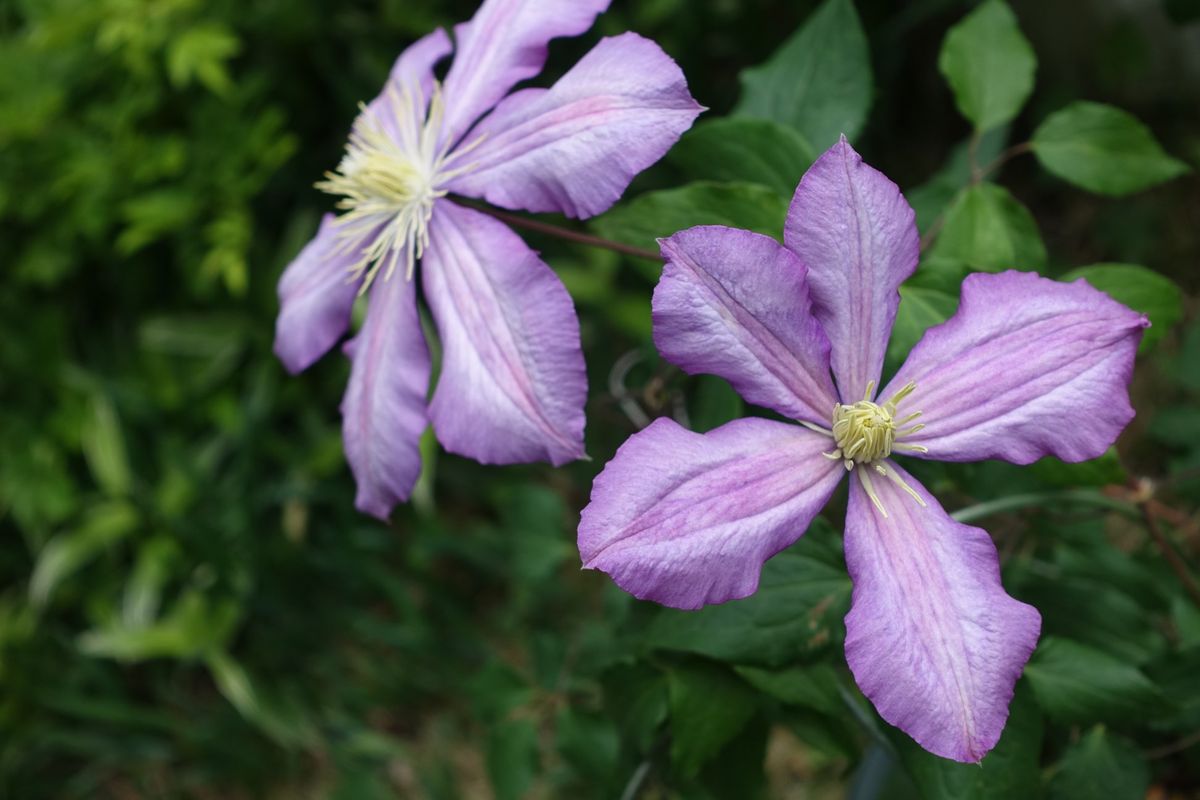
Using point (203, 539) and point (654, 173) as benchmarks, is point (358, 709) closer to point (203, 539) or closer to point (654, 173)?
point (203, 539)

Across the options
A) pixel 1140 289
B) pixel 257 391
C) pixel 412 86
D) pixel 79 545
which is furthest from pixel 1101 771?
pixel 79 545

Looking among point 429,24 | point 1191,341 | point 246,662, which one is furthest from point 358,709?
point 1191,341

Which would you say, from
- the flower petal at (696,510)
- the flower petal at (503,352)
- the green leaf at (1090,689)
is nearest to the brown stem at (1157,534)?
the green leaf at (1090,689)

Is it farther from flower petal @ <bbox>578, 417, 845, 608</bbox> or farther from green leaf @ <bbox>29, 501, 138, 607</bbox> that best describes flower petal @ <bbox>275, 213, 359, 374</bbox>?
green leaf @ <bbox>29, 501, 138, 607</bbox>

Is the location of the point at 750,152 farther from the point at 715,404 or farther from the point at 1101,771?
the point at 1101,771

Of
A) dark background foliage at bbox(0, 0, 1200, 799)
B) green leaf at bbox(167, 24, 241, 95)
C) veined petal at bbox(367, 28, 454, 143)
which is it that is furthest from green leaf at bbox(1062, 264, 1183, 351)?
green leaf at bbox(167, 24, 241, 95)

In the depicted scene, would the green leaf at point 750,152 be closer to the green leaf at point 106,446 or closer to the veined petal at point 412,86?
the veined petal at point 412,86
